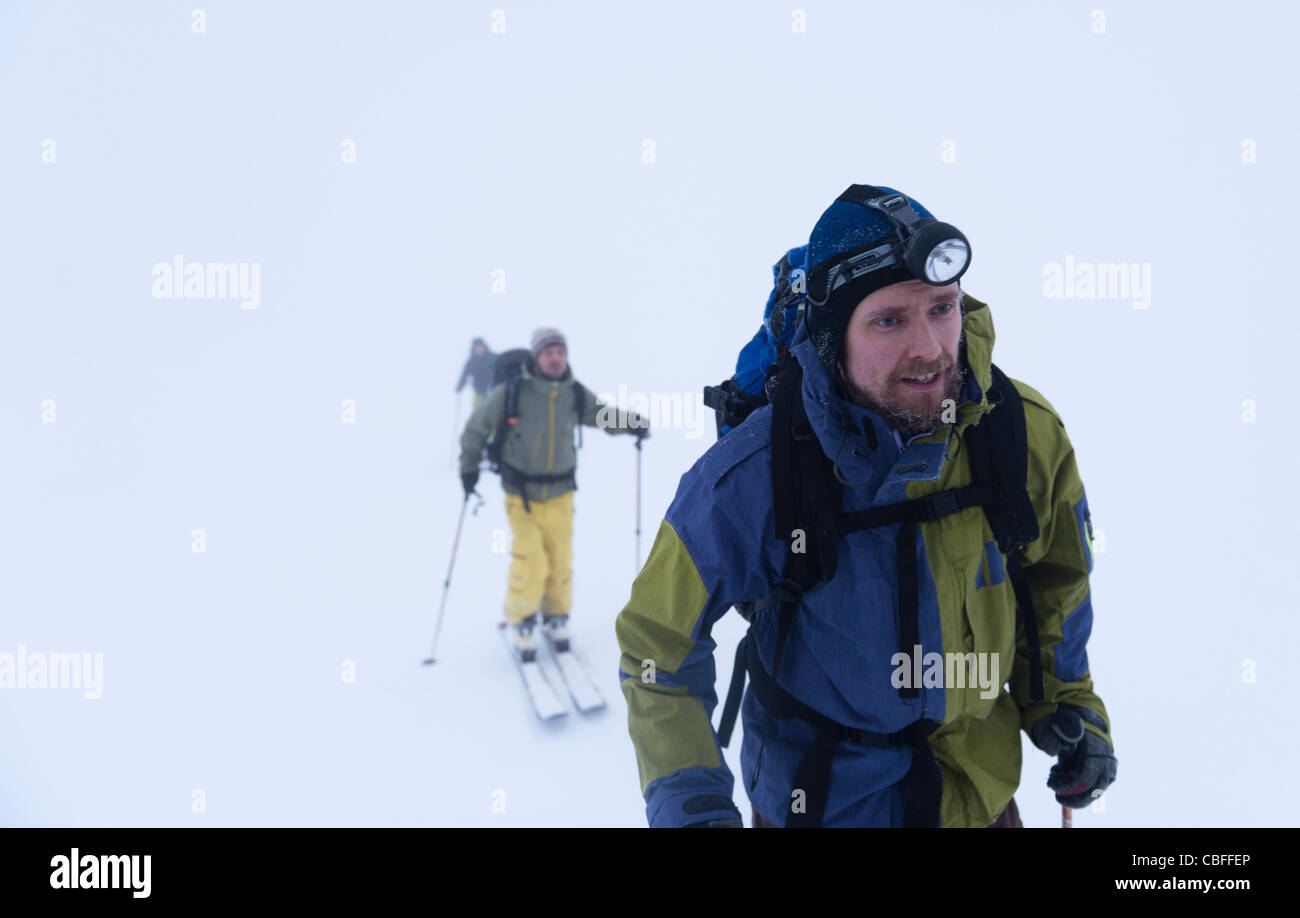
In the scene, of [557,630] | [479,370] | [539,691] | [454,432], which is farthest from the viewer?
[454,432]

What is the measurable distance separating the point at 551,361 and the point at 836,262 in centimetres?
341

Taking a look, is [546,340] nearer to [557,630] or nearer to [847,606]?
[557,630]

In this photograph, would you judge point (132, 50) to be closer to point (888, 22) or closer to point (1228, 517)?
point (888, 22)

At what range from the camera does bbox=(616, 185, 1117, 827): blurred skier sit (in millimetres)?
1377

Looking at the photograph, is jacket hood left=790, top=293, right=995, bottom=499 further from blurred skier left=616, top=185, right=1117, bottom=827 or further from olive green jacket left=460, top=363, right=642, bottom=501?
olive green jacket left=460, top=363, right=642, bottom=501

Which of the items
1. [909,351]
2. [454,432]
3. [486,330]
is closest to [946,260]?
[909,351]

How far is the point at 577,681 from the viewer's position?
4520 millimetres

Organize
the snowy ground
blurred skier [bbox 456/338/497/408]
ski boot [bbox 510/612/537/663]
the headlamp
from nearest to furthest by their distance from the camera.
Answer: the headlamp, the snowy ground, ski boot [bbox 510/612/537/663], blurred skier [bbox 456/338/497/408]

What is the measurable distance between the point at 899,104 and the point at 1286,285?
225 inches

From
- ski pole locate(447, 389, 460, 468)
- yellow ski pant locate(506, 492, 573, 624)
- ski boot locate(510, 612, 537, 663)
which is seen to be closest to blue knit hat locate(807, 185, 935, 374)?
yellow ski pant locate(506, 492, 573, 624)

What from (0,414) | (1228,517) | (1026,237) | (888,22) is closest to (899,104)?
(888,22)

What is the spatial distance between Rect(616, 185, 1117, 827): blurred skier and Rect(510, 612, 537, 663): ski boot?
11.1 ft


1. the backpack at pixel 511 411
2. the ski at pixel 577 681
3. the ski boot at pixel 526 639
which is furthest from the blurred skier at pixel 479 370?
the ski at pixel 577 681
